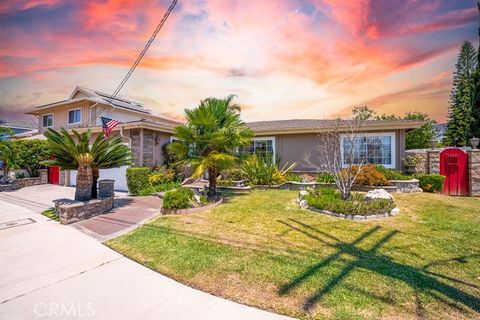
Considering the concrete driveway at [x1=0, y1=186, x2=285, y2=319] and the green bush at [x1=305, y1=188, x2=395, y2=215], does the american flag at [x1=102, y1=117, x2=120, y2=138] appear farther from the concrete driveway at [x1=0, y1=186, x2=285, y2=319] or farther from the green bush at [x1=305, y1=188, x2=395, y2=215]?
the green bush at [x1=305, y1=188, x2=395, y2=215]

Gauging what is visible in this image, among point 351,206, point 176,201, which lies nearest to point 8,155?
point 176,201

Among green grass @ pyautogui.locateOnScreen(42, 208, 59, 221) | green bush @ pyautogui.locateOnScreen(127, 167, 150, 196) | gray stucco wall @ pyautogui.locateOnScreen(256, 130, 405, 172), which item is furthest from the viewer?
gray stucco wall @ pyautogui.locateOnScreen(256, 130, 405, 172)

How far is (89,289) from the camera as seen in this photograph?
3.37 meters

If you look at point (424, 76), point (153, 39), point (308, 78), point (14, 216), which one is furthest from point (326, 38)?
point (14, 216)

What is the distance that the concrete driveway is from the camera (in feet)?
9.32

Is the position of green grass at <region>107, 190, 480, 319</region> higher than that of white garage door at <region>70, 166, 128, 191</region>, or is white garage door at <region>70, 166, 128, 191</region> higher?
white garage door at <region>70, 166, 128, 191</region>

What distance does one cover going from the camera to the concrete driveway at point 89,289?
284cm

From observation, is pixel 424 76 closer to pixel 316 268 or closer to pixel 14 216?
pixel 316 268

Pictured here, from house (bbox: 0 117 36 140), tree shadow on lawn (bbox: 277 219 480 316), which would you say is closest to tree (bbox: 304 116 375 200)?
tree shadow on lawn (bbox: 277 219 480 316)

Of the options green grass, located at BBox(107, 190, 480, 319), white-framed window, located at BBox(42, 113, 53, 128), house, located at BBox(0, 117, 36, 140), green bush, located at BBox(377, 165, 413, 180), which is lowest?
green grass, located at BBox(107, 190, 480, 319)

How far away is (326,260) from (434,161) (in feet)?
36.9

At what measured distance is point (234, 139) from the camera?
934 cm

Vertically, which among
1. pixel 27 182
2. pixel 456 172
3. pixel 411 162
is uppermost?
pixel 411 162

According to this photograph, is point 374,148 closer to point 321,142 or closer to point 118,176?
point 321,142
